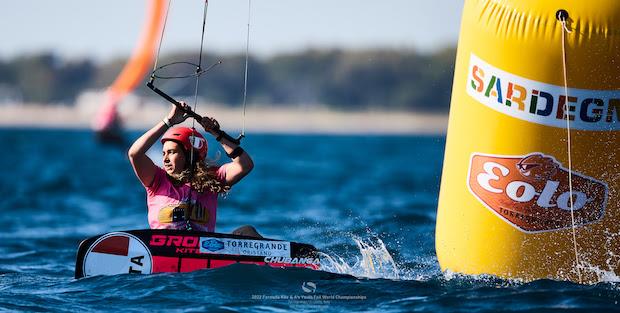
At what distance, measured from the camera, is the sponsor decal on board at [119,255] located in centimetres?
797

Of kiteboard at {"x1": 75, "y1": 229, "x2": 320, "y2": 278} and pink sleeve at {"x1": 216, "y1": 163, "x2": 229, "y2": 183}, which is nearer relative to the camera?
kiteboard at {"x1": 75, "y1": 229, "x2": 320, "y2": 278}

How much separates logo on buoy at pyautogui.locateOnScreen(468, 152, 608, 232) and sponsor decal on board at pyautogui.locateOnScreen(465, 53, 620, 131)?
294mm

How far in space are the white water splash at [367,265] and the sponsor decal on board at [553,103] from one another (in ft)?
6.13

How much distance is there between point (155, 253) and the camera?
7.98 m

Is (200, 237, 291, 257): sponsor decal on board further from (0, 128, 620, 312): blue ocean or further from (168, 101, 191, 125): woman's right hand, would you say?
(168, 101, 191, 125): woman's right hand

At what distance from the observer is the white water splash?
8375 mm

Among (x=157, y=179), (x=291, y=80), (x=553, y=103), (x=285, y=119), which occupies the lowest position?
(x=157, y=179)

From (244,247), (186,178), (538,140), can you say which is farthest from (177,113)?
(538,140)

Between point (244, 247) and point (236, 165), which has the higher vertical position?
point (236, 165)

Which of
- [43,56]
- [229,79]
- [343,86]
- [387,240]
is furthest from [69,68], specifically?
→ [387,240]

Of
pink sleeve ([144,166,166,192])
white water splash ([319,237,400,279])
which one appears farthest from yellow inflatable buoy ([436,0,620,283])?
pink sleeve ([144,166,166,192])

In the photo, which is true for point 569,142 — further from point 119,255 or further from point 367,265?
point 119,255

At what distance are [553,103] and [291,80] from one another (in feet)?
406

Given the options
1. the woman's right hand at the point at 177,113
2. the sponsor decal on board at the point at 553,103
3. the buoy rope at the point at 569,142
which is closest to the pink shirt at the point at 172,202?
the woman's right hand at the point at 177,113
